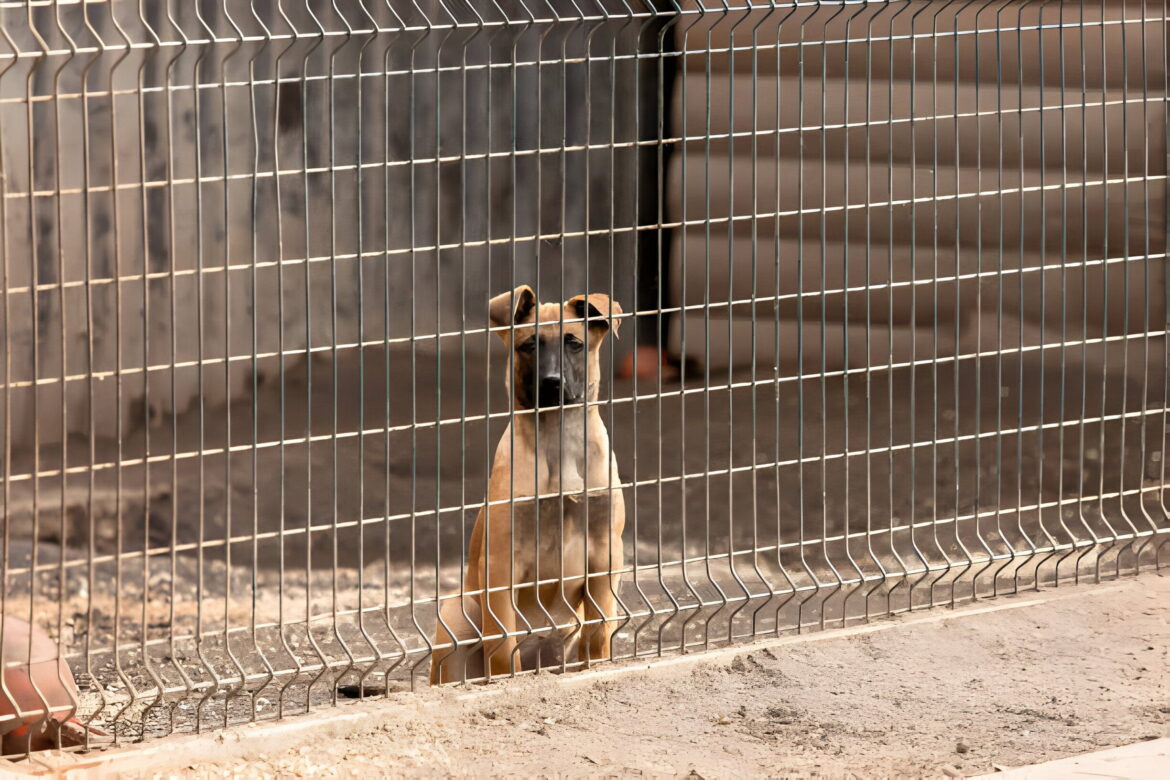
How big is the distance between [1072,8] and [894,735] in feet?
15.2

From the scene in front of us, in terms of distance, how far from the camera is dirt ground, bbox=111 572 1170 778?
3844 mm

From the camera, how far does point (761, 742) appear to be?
4008mm

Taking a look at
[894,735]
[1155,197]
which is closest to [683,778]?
[894,735]

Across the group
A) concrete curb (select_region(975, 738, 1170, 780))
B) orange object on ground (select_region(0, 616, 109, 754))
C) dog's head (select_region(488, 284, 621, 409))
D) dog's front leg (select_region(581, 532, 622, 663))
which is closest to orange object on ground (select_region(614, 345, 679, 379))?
dog's head (select_region(488, 284, 621, 409))

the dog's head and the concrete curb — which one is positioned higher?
the dog's head

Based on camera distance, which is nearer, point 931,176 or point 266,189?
point 931,176

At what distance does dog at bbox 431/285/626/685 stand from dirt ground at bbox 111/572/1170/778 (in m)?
0.23

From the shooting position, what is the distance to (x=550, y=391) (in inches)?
190

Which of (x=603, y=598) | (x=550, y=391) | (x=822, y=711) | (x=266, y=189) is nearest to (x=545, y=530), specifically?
(x=603, y=598)

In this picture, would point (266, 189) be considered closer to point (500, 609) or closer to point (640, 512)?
point (640, 512)

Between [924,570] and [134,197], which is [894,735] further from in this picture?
[134,197]

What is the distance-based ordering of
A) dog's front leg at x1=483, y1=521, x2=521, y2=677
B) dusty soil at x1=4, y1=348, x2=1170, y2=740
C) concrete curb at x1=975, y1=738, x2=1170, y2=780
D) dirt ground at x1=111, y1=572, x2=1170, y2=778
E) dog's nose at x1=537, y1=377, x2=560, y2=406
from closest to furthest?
concrete curb at x1=975, y1=738, x2=1170, y2=780, dirt ground at x1=111, y1=572, x2=1170, y2=778, dog's front leg at x1=483, y1=521, x2=521, y2=677, dog's nose at x1=537, y1=377, x2=560, y2=406, dusty soil at x1=4, y1=348, x2=1170, y2=740

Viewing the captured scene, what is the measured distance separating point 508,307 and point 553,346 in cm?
28

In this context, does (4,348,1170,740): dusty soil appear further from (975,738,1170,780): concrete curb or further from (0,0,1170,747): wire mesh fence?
(975,738,1170,780): concrete curb
